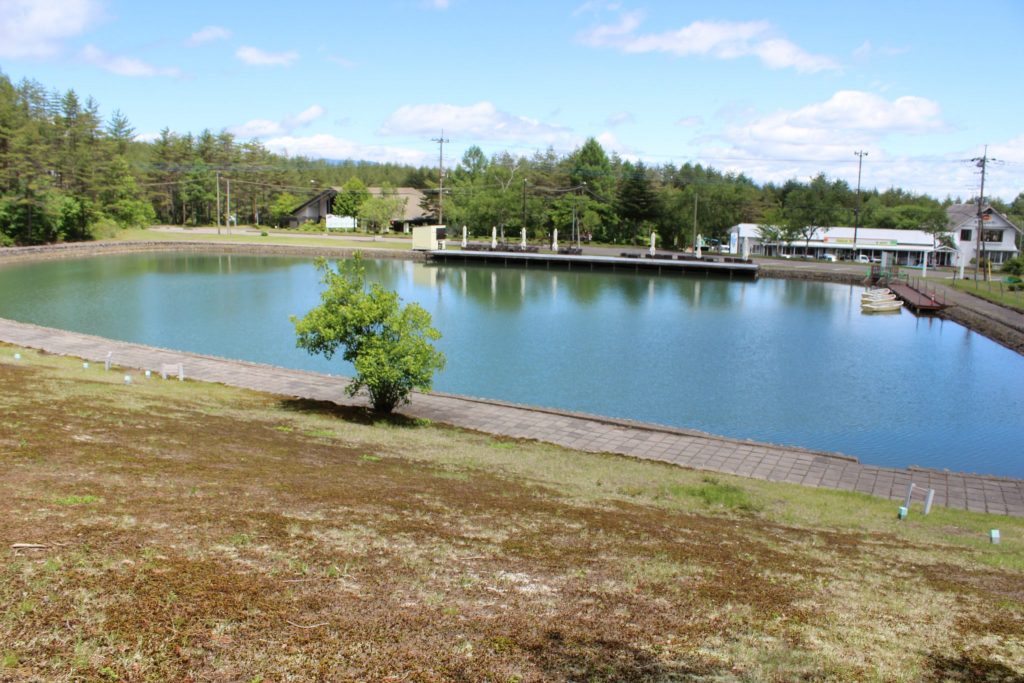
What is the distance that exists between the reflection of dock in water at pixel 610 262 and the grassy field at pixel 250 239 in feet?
24.0

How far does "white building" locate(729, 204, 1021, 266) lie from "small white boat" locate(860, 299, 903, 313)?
22.7 metres

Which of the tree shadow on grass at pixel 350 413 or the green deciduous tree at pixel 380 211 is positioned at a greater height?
the green deciduous tree at pixel 380 211

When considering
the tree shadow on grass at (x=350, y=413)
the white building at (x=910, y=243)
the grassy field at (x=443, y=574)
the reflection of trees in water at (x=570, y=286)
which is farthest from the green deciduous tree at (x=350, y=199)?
the grassy field at (x=443, y=574)

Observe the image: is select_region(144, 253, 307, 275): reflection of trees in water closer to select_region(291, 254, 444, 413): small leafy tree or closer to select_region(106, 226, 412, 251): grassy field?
select_region(106, 226, 412, 251): grassy field

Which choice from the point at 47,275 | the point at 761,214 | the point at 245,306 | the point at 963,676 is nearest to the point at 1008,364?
the point at 963,676

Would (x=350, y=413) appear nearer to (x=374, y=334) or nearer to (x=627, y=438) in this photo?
(x=374, y=334)

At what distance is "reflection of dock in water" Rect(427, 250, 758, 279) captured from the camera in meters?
58.1

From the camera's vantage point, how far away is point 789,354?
2788cm

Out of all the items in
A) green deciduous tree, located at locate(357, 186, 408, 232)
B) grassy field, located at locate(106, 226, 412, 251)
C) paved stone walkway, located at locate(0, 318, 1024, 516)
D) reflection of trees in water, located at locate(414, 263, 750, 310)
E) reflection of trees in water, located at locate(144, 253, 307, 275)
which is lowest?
paved stone walkway, located at locate(0, 318, 1024, 516)

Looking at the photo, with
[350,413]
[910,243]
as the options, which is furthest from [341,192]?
[350,413]

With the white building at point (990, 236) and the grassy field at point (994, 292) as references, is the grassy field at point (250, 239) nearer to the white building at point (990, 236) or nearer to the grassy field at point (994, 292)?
the grassy field at point (994, 292)

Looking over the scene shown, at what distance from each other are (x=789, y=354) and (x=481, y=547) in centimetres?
2325

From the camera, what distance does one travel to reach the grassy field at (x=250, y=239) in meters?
70.1

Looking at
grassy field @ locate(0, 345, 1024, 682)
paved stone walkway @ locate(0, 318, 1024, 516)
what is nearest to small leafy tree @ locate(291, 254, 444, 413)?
paved stone walkway @ locate(0, 318, 1024, 516)
